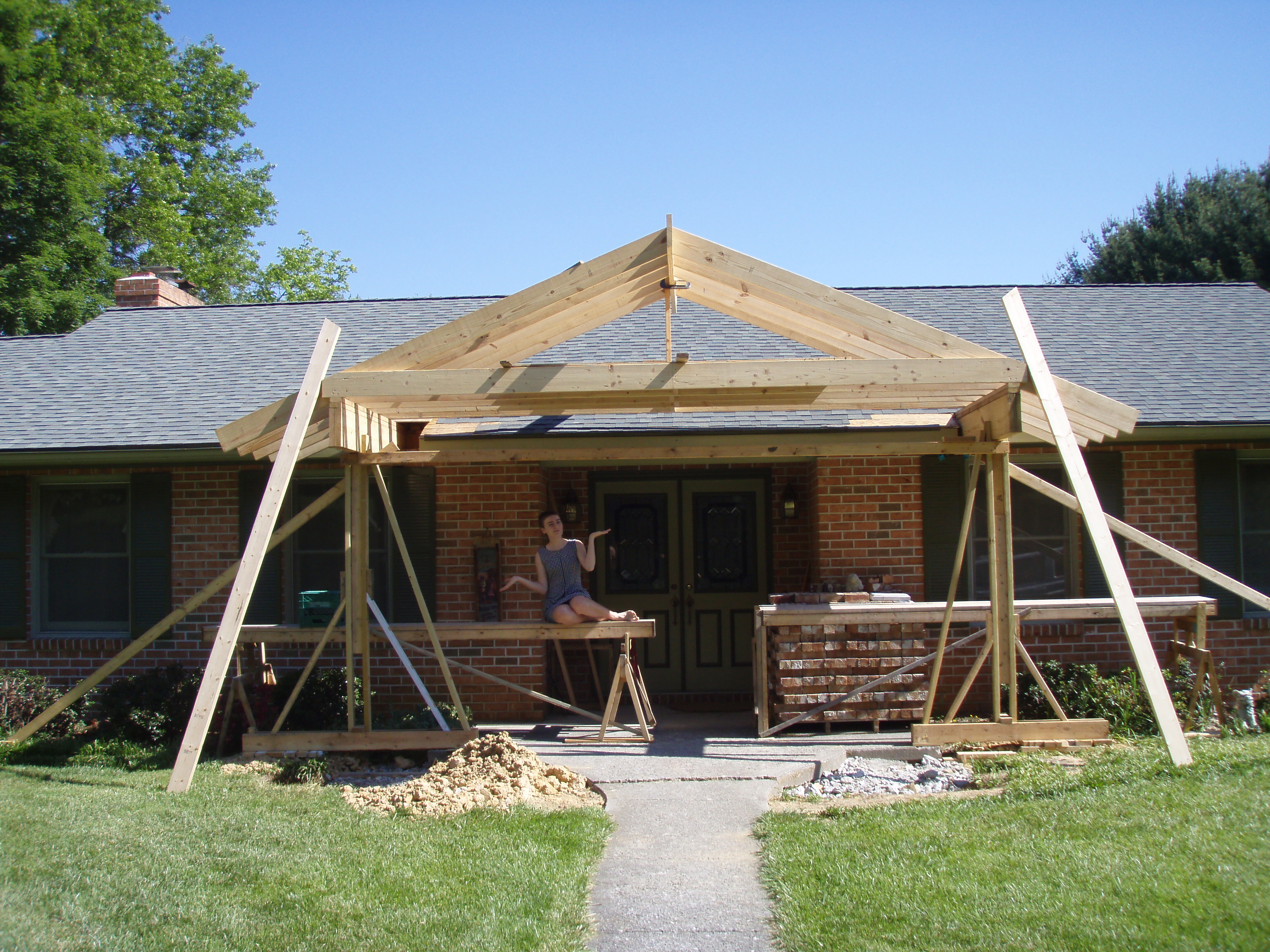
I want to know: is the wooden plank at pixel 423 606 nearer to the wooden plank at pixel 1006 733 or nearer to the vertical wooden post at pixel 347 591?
the vertical wooden post at pixel 347 591

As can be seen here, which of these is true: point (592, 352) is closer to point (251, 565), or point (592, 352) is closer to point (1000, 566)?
point (1000, 566)

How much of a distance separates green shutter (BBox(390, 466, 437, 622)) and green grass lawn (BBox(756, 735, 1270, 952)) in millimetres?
4573

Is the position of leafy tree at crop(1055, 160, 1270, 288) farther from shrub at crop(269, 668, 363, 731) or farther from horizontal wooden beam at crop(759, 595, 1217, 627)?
shrub at crop(269, 668, 363, 731)

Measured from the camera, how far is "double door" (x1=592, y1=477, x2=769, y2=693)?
10.6 m

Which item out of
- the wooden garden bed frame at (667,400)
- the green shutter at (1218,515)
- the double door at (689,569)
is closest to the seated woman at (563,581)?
the wooden garden bed frame at (667,400)

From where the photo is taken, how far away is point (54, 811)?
529 cm

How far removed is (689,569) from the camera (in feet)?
34.9

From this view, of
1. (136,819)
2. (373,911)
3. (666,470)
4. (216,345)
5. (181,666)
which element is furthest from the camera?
(216,345)

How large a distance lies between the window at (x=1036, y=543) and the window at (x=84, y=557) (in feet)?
26.3

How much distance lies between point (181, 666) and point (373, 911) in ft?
18.8

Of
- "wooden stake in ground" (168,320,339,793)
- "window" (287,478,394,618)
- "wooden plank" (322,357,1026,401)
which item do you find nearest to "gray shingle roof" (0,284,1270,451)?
"window" (287,478,394,618)

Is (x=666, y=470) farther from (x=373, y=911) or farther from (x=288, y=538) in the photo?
(x=373, y=911)

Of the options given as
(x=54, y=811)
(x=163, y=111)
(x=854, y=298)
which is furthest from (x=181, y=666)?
(x=163, y=111)

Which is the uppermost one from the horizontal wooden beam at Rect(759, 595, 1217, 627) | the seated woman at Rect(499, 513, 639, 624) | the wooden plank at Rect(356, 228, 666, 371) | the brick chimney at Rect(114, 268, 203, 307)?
the brick chimney at Rect(114, 268, 203, 307)
